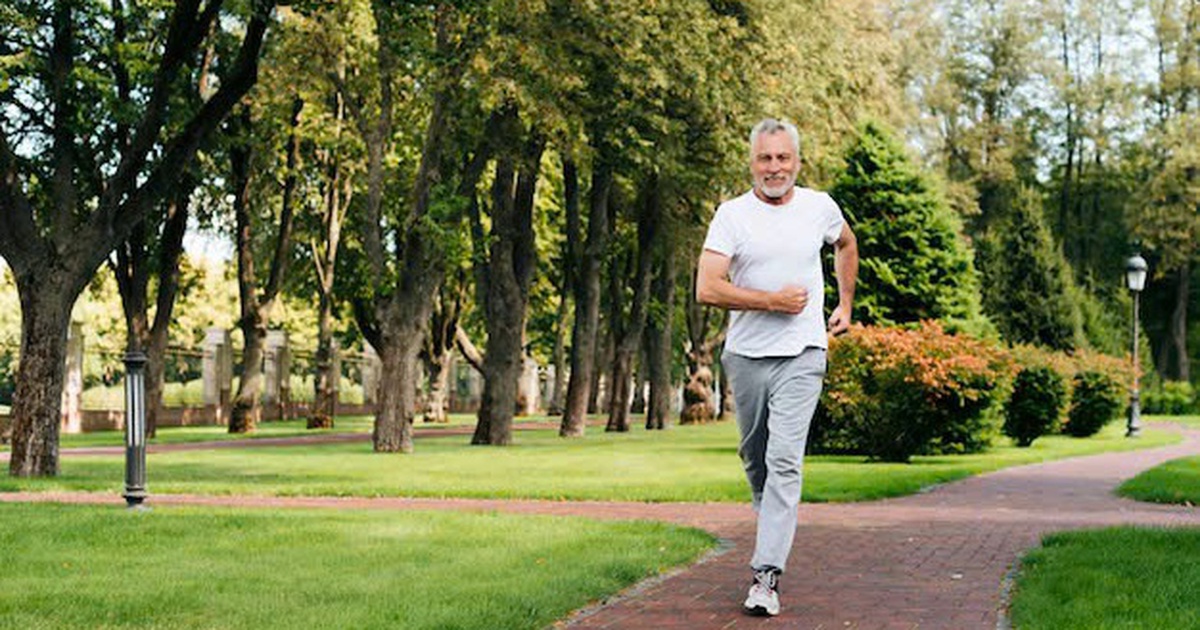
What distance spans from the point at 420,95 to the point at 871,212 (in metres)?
8.56

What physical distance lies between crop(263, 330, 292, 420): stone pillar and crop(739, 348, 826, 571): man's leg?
156ft

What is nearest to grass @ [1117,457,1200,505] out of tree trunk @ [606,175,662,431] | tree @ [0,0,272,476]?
tree @ [0,0,272,476]

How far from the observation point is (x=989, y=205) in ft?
218

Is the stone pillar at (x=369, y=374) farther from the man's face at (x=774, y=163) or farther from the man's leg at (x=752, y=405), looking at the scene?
the man's face at (x=774, y=163)

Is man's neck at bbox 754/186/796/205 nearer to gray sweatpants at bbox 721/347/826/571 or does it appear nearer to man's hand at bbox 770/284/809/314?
man's hand at bbox 770/284/809/314

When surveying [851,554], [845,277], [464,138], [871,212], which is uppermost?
[464,138]

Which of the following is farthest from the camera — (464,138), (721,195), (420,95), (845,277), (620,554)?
(721,195)

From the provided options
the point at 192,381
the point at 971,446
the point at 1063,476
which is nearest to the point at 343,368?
the point at 192,381

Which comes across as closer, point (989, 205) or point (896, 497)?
point (896, 497)

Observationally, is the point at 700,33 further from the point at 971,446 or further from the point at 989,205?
the point at 989,205

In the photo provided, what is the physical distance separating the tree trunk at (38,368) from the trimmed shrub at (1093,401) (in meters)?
26.4

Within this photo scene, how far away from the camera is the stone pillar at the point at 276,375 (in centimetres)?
5400

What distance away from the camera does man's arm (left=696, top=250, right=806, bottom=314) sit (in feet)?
25.1

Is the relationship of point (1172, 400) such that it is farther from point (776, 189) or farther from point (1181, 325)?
point (776, 189)
